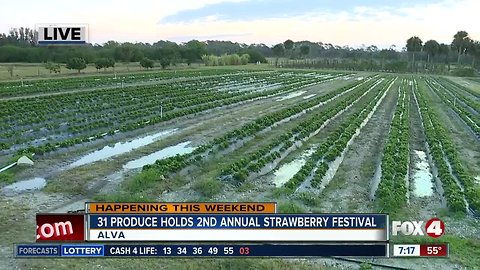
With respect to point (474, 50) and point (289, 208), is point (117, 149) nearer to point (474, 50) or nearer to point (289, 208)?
point (289, 208)

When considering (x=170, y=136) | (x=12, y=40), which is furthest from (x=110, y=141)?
(x=12, y=40)

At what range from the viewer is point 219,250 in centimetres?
669

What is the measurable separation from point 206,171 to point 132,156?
320cm

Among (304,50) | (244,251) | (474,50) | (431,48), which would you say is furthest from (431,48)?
(244,251)

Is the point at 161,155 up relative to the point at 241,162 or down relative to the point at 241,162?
down

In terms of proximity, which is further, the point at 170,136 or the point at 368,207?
the point at 170,136

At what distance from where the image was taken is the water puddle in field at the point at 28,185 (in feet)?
39.7

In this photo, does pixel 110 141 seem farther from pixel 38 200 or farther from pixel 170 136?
pixel 38 200

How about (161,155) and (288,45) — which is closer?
(161,155)

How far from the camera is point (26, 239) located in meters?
8.74

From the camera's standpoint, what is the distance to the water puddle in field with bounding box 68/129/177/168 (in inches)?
605

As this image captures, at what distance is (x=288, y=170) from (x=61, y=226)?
29.8 ft

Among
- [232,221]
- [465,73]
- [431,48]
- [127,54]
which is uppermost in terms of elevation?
[431,48]

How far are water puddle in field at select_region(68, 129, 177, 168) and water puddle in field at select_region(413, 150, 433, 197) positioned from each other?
968cm
